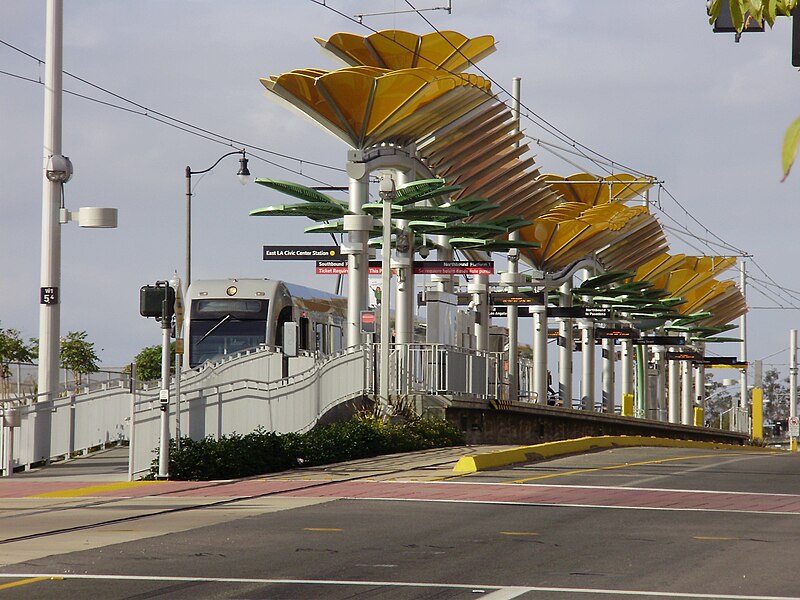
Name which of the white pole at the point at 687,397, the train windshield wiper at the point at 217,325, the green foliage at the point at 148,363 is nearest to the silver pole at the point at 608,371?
the white pole at the point at 687,397

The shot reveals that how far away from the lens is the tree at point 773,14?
10.0 ft

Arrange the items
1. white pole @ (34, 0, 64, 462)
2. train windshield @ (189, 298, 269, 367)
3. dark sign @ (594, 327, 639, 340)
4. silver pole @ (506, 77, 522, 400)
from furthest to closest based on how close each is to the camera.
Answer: dark sign @ (594, 327, 639, 340) < silver pole @ (506, 77, 522, 400) < train windshield @ (189, 298, 269, 367) < white pole @ (34, 0, 64, 462)

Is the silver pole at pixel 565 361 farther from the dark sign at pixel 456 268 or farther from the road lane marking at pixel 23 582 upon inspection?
the road lane marking at pixel 23 582

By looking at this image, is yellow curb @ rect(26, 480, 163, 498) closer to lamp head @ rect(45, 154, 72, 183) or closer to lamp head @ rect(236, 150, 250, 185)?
lamp head @ rect(45, 154, 72, 183)

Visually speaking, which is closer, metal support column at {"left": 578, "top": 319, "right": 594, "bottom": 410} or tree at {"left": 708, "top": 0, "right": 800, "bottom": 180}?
tree at {"left": 708, "top": 0, "right": 800, "bottom": 180}

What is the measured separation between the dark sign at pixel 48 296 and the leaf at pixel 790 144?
22.5 meters

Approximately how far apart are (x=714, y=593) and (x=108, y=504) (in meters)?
9.82

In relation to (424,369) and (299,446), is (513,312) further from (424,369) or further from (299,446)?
(299,446)

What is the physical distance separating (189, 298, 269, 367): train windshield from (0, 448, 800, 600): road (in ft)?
44.4

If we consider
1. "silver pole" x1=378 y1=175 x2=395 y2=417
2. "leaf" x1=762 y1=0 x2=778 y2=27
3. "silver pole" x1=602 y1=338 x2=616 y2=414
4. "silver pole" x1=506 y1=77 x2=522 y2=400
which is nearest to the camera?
"leaf" x1=762 y1=0 x2=778 y2=27

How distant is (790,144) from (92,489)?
18147mm

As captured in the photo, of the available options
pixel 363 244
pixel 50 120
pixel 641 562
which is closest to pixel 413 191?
pixel 363 244

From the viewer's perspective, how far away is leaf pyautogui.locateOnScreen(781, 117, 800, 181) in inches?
120

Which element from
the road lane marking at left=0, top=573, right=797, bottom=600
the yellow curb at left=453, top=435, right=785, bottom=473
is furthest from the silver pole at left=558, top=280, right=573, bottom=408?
the road lane marking at left=0, top=573, right=797, bottom=600
